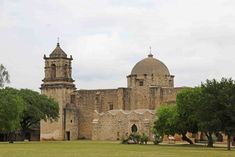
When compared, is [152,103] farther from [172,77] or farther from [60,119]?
[60,119]

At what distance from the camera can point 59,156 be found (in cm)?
3073

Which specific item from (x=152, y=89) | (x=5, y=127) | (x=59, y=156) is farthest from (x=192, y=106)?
(x=152, y=89)

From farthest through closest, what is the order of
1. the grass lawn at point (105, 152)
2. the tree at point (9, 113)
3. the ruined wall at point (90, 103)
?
the ruined wall at point (90, 103) → the tree at point (9, 113) → the grass lawn at point (105, 152)

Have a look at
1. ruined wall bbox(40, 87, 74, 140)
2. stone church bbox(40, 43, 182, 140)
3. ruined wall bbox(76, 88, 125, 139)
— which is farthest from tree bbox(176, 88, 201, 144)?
ruined wall bbox(40, 87, 74, 140)

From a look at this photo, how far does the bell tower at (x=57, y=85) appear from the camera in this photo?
282ft

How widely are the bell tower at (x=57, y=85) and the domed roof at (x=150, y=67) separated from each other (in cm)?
897

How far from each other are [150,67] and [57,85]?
495 inches

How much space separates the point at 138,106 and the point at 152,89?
3093mm

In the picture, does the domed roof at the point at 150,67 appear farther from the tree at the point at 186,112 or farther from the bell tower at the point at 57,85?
the tree at the point at 186,112

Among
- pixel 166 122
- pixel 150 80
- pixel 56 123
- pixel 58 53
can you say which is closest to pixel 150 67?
pixel 150 80

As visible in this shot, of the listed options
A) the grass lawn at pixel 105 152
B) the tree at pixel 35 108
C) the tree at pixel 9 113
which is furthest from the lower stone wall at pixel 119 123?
the grass lawn at pixel 105 152

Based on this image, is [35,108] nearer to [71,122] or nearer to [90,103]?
[71,122]

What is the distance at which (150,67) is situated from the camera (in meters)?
86.7

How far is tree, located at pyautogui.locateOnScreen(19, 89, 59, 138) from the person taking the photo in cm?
6981
